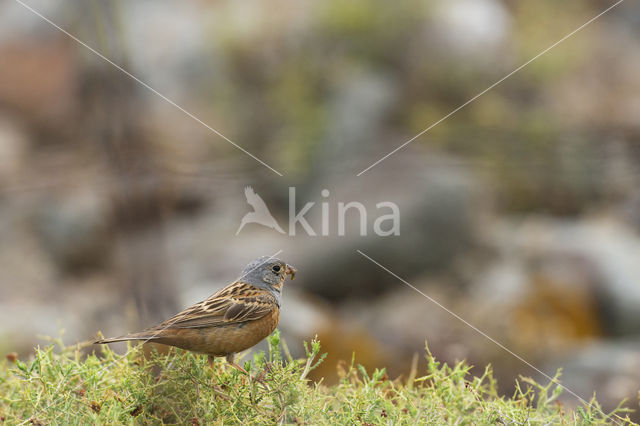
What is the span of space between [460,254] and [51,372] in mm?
5867

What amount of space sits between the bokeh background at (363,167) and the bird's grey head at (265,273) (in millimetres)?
3053

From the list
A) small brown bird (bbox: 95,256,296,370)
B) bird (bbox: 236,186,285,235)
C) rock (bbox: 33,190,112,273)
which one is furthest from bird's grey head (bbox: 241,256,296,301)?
rock (bbox: 33,190,112,273)

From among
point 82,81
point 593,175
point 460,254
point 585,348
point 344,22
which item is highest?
point 344,22

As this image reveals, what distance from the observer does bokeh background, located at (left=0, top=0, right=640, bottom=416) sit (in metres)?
6.22

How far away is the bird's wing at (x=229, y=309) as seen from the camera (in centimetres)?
149

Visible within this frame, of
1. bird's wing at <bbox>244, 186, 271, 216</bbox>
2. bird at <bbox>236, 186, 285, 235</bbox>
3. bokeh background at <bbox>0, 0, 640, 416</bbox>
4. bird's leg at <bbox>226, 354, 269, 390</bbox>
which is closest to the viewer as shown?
bird's leg at <bbox>226, 354, 269, 390</bbox>

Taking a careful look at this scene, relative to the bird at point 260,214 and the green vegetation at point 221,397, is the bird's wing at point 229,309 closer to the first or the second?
the green vegetation at point 221,397

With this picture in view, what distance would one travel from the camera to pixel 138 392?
4.82ft

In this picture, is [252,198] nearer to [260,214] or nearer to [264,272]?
[260,214]

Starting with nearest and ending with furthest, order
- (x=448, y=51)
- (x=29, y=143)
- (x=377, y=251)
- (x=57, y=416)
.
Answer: (x=57, y=416) → (x=377, y=251) → (x=29, y=143) → (x=448, y=51)

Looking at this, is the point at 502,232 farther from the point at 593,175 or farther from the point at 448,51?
the point at 448,51

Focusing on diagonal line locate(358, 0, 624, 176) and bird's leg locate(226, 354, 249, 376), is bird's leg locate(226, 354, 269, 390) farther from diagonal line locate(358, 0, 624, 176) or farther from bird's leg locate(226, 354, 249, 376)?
diagonal line locate(358, 0, 624, 176)

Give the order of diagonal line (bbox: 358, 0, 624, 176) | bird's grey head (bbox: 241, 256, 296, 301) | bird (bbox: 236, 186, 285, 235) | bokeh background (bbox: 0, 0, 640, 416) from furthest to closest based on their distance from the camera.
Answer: diagonal line (bbox: 358, 0, 624, 176), bokeh background (bbox: 0, 0, 640, 416), bird (bbox: 236, 186, 285, 235), bird's grey head (bbox: 241, 256, 296, 301)

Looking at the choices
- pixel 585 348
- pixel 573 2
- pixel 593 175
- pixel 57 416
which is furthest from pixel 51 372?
pixel 573 2
